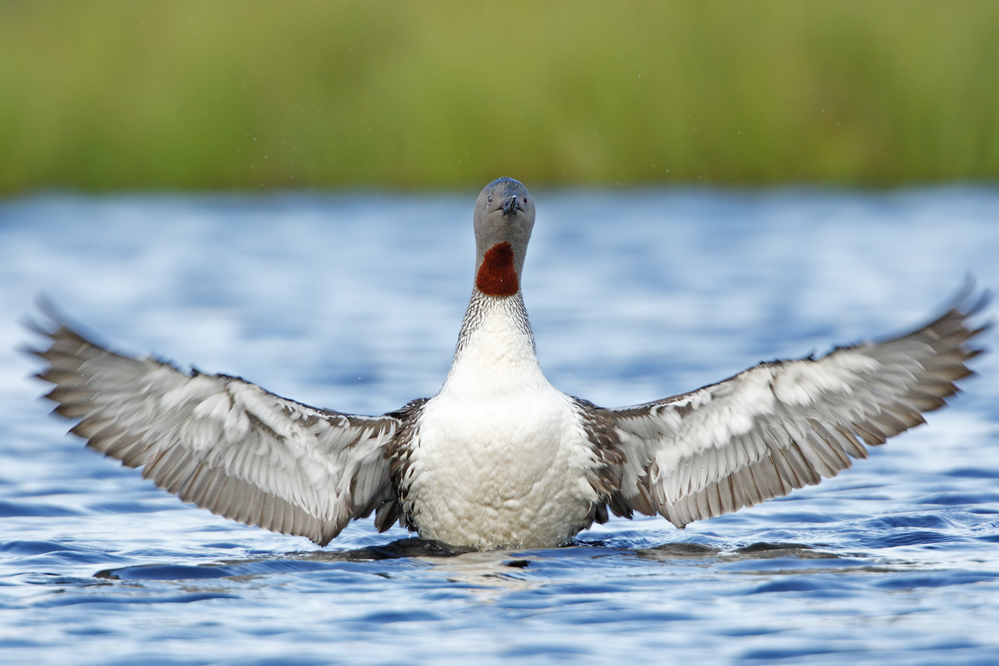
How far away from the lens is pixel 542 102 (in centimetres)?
1519

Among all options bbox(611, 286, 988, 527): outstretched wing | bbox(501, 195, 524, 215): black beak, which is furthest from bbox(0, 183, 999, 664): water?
bbox(501, 195, 524, 215): black beak

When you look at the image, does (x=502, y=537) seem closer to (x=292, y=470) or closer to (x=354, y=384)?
(x=292, y=470)

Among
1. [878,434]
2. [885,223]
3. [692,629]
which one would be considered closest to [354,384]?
[878,434]

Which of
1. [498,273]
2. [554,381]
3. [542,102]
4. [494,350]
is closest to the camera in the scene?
[494,350]

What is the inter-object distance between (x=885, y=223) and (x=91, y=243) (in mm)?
8477

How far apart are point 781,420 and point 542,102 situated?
10176mm

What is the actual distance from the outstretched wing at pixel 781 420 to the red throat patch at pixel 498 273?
2.25ft

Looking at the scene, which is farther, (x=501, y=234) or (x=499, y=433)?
(x=501, y=234)

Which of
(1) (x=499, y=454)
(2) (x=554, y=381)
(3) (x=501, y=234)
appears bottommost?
(1) (x=499, y=454)

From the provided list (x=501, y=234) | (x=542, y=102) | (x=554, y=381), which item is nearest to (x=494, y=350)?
(x=501, y=234)

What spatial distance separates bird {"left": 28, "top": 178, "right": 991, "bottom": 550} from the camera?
A: 5.19 meters

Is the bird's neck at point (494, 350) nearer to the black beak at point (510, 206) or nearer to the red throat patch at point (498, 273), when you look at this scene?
the red throat patch at point (498, 273)

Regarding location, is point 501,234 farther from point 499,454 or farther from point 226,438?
point 226,438

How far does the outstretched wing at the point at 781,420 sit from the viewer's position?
16.9 ft
